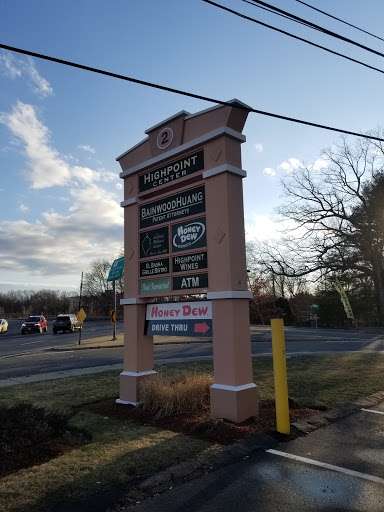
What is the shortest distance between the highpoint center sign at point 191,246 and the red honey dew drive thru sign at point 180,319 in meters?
0.02

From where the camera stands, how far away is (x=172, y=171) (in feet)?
23.9

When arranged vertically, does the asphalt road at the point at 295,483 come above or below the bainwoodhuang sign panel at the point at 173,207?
below

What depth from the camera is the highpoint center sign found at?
600 cm

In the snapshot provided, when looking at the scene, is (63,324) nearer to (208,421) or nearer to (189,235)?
(189,235)

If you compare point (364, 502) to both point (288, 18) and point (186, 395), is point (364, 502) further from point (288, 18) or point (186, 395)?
point (288, 18)

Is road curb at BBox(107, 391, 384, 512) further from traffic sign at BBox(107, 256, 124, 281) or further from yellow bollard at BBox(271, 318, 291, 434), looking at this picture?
traffic sign at BBox(107, 256, 124, 281)

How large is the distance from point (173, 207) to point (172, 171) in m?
0.66

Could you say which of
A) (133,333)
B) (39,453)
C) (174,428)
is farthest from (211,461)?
(133,333)

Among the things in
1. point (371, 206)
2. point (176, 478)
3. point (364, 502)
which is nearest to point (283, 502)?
point (364, 502)

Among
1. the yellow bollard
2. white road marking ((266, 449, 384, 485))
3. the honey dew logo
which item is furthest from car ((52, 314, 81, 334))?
white road marking ((266, 449, 384, 485))

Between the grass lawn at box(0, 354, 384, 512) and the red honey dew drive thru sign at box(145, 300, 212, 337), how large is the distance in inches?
61.3

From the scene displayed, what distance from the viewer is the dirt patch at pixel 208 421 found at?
17.3ft

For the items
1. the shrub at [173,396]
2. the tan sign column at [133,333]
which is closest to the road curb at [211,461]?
the shrub at [173,396]

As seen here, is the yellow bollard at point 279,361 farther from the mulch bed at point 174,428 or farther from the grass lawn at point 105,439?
the grass lawn at point 105,439
